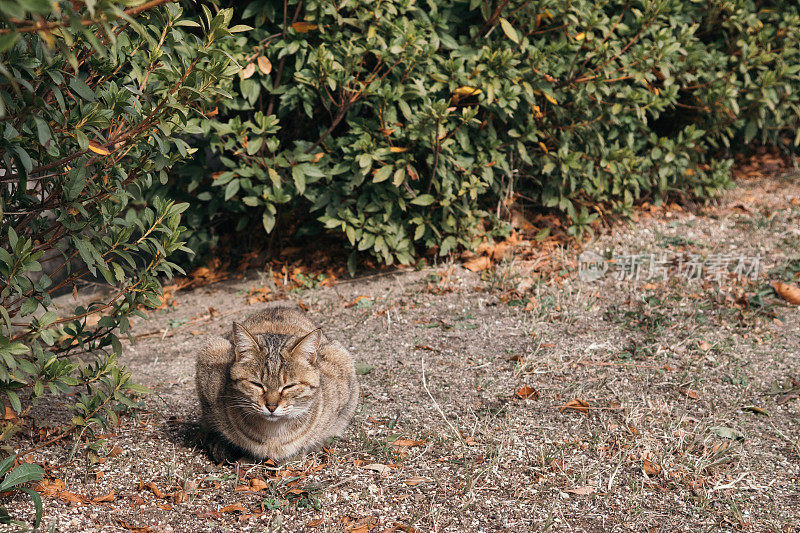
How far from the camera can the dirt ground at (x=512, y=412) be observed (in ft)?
9.98

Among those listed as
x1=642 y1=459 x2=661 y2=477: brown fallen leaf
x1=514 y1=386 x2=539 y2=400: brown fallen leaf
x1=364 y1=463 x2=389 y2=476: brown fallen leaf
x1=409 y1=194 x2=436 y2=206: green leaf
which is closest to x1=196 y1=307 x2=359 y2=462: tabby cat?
x1=364 y1=463 x2=389 y2=476: brown fallen leaf

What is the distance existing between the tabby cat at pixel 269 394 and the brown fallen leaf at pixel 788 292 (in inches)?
142

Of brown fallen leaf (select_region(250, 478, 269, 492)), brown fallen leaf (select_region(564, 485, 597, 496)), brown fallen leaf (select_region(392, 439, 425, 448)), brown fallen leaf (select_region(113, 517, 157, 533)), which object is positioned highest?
brown fallen leaf (select_region(113, 517, 157, 533))

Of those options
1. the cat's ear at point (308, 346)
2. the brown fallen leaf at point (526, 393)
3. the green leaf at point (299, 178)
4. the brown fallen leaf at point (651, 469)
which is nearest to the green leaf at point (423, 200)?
the green leaf at point (299, 178)

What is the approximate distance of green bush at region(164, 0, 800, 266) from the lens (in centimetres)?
503

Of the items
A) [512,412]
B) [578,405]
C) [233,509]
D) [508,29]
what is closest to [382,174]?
[508,29]

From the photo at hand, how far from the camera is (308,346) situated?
3305mm

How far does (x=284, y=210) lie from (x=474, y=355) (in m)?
2.27

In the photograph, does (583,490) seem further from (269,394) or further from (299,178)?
(299,178)

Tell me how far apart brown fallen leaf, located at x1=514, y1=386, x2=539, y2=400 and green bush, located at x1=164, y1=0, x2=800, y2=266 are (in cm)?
189

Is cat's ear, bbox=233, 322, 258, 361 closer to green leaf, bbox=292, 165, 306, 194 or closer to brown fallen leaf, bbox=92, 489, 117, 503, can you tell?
brown fallen leaf, bbox=92, 489, 117, 503

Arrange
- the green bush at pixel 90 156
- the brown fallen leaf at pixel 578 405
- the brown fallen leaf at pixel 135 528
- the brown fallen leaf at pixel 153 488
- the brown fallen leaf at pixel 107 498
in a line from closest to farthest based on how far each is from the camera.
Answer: the green bush at pixel 90 156 < the brown fallen leaf at pixel 135 528 < the brown fallen leaf at pixel 107 498 < the brown fallen leaf at pixel 153 488 < the brown fallen leaf at pixel 578 405

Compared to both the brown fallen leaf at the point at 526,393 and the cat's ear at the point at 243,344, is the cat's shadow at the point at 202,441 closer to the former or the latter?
the cat's ear at the point at 243,344

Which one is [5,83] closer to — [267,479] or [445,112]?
[267,479]
